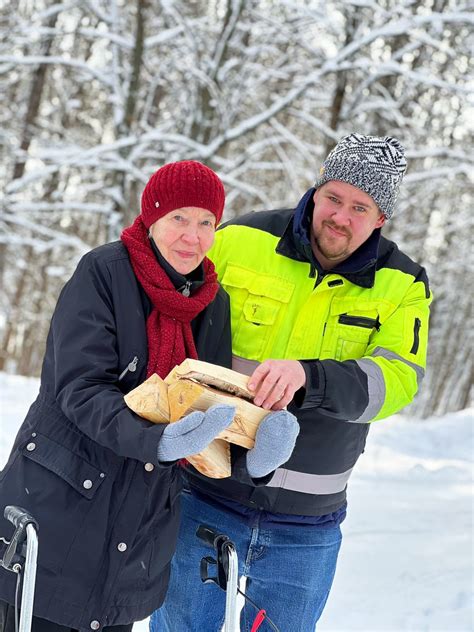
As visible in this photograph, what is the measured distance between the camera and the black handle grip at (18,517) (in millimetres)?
2073

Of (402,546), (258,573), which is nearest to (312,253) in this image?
(258,573)

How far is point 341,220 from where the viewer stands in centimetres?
273

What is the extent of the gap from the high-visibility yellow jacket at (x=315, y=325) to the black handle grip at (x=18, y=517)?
81 centimetres

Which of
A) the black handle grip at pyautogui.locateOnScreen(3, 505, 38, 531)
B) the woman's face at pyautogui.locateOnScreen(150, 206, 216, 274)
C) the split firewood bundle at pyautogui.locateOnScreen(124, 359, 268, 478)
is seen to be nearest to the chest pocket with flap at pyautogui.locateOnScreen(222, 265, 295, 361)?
the woman's face at pyautogui.locateOnScreen(150, 206, 216, 274)

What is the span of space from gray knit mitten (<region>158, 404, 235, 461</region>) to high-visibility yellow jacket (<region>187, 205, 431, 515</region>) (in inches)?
29.2

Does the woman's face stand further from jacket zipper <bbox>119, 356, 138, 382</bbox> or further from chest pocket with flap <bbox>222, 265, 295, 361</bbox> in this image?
chest pocket with flap <bbox>222, 265, 295, 361</bbox>

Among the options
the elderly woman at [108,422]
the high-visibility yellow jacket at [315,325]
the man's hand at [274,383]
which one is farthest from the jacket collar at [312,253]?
the man's hand at [274,383]

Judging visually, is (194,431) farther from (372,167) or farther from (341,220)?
(372,167)

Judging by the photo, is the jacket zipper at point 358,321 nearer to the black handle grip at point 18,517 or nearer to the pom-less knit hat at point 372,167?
the pom-less knit hat at point 372,167

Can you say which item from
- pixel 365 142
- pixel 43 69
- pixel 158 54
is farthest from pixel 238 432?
pixel 43 69

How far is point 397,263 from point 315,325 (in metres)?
0.39


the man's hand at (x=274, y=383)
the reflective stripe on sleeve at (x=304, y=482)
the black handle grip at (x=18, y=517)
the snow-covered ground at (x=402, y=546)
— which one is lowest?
the snow-covered ground at (x=402, y=546)

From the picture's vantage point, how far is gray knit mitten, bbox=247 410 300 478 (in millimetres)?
2150

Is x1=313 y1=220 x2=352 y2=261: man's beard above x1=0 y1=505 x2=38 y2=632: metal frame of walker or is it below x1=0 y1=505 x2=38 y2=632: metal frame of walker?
above
